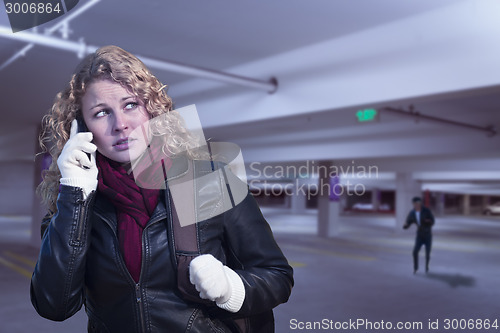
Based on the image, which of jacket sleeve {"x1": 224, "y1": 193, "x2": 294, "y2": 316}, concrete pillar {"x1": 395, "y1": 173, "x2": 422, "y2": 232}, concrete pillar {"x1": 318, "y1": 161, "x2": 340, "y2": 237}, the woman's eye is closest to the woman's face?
the woman's eye

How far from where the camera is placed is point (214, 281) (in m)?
1.18

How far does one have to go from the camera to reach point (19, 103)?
384 inches

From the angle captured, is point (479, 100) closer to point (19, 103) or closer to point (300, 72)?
point (300, 72)

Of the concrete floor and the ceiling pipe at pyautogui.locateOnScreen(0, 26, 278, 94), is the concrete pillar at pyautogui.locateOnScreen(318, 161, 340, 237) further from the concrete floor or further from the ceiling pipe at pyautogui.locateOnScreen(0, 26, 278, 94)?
the ceiling pipe at pyautogui.locateOnScreen(0, 26, 278, 94)

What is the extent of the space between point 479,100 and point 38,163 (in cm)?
1156

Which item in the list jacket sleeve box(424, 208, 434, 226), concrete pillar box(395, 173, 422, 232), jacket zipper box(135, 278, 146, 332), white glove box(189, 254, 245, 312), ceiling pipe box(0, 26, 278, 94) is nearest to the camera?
white glove box(189, 254, 245, 312)

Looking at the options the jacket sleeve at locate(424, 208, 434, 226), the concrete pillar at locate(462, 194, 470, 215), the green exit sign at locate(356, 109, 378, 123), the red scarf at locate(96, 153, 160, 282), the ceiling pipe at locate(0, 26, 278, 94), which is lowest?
the concrete pillar at locate(462, 194, 470, 215)

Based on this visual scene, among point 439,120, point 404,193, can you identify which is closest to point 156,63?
point 439,120

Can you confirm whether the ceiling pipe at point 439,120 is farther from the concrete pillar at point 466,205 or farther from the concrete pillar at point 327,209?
the concrete pillar at point 466,205

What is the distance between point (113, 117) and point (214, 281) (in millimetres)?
552

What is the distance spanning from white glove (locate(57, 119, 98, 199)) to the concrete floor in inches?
196

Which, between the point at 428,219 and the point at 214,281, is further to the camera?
the point at 428,219

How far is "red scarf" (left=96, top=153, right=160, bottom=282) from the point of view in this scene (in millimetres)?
1285

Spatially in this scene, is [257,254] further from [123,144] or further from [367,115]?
[367,115]
